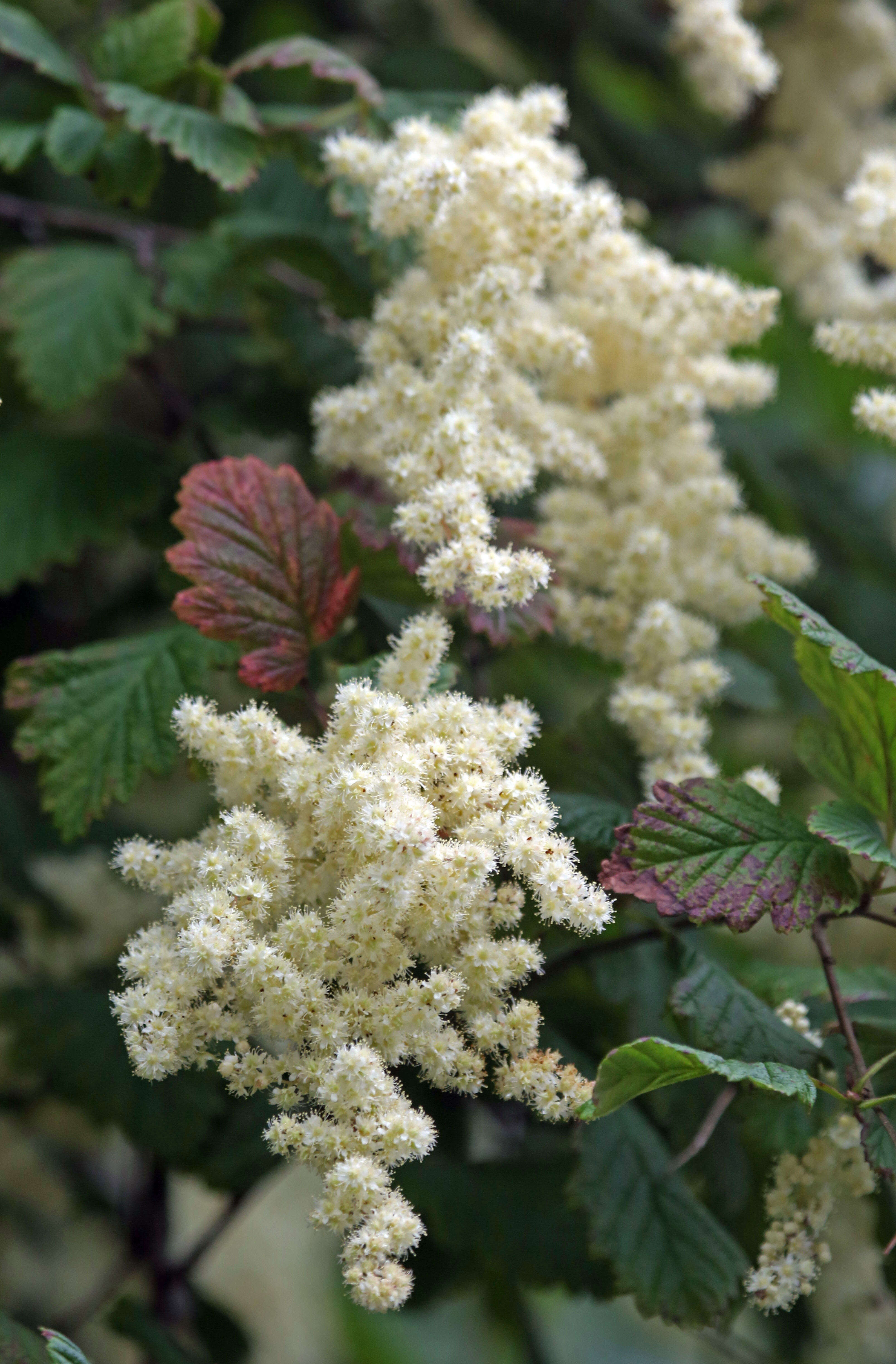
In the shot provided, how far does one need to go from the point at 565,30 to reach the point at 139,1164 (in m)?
2.41

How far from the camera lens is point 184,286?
1.65m

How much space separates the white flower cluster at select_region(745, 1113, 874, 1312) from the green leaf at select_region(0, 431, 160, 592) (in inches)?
48.6

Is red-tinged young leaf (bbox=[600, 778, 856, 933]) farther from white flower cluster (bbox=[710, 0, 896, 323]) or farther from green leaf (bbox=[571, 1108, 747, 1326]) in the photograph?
white flower cluster (bbox=[710, 0, 896, 323])

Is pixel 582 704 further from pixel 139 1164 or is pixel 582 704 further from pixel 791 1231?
pixel 791 1231

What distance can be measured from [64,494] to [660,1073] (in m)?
1.25

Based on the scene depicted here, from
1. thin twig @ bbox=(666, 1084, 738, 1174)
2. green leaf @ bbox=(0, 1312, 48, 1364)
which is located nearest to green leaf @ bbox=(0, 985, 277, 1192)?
green leaf @ bbox=(0, 1312, 48, 1364)

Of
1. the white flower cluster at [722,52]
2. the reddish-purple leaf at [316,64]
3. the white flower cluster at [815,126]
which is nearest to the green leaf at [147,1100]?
the reddish-purple leaf at [316,64]

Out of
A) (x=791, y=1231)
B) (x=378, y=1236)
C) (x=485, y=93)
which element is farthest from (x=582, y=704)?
(x=378, y=1236)

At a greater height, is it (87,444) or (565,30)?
(565,30)

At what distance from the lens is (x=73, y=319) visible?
163 cm

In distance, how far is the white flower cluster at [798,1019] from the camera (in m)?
1.21

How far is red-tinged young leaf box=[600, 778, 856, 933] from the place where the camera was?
3.45 ft

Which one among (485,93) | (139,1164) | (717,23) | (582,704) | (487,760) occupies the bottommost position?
(139,1164)

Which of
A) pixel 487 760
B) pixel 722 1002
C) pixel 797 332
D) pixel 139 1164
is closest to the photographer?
pixel 487 760
